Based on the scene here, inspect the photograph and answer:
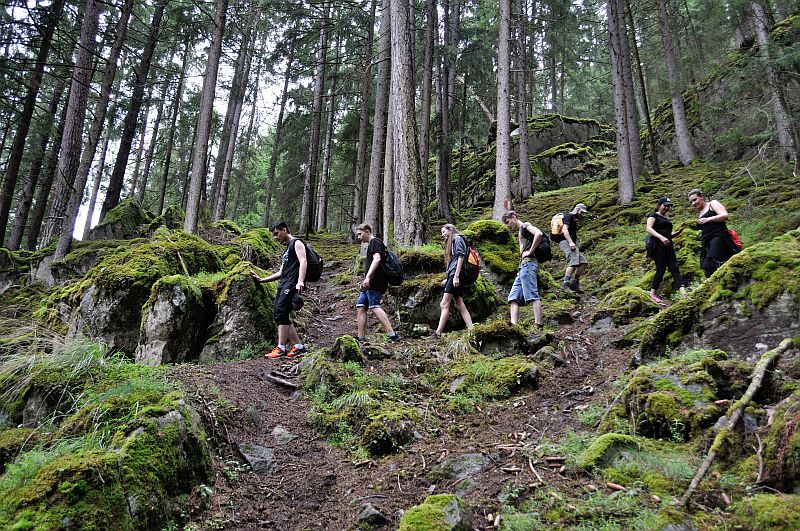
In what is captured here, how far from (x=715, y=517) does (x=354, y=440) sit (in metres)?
3.03

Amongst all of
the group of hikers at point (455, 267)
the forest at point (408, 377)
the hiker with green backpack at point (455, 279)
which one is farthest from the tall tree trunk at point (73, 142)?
the hiker with green backpack at point (455, 279)

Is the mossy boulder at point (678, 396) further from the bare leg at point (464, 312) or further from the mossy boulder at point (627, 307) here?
the bare leg at point (464, 312)

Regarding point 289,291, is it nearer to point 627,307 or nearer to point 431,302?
point 431,302

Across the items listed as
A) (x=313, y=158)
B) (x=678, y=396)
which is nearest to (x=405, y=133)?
(x=678, y=396)

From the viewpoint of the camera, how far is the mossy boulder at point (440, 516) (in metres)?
2.82

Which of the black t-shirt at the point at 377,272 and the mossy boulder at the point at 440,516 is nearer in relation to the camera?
the mossy boulder at the point at 440,516

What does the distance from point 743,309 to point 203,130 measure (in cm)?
1359

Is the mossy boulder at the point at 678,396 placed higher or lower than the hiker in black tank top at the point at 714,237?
lower

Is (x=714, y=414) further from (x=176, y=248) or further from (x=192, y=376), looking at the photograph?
(x=176, y=248)

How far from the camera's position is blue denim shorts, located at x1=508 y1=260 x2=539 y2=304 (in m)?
7.22

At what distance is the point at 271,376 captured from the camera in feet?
19.3

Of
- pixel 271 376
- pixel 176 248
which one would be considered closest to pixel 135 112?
pixel 176 248

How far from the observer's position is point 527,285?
287 inches

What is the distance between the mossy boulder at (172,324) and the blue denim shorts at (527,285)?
5098 mm
